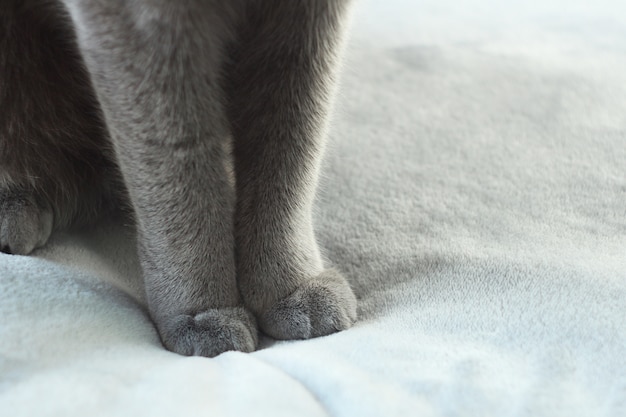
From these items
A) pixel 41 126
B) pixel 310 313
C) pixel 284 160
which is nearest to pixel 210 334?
pixel 310 313

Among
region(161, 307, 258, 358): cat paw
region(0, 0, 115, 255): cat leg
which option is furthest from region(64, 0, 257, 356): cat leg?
region(0, 0, 115, 255): cat leg

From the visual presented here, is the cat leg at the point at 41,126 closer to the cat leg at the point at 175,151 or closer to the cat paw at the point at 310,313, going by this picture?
the cat leg at the point at 175,151

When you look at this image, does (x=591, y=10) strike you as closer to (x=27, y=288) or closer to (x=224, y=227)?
(x=224, y=227)

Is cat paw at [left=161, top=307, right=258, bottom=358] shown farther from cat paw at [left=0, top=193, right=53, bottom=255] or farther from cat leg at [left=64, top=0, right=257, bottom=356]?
cat paw at [left=0, top=193, right=53, bottom=255]

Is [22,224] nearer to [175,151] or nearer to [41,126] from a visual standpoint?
[41,126]

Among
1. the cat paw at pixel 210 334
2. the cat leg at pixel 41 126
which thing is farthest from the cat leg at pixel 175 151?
the cat leg at pixel 41 126

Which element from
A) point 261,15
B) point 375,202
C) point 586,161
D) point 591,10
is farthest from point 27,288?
point 591,10
